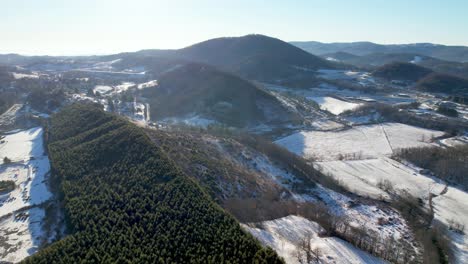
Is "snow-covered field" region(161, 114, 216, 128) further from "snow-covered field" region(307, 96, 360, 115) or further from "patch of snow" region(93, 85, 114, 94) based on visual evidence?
"snow-covered field" region(307, 96, 360, 115)

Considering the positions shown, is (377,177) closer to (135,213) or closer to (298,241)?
(298,241)

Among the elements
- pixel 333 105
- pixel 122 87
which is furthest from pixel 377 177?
pixel 122 87

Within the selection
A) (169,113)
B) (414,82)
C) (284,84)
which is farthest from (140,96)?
(414,82)

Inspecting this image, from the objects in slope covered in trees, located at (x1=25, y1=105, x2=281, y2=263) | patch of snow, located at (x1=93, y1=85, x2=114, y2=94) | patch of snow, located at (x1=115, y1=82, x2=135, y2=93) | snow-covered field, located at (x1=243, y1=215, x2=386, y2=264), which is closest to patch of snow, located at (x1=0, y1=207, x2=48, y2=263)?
slope covered in trees, located at (x1=25, y1=105, x2=281, y2=263)

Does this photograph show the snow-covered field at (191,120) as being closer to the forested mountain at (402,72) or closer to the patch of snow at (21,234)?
the patch of snow at (21,234)

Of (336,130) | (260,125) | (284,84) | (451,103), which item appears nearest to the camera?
(336,130)

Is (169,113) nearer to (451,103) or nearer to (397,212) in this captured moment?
(397,212)
